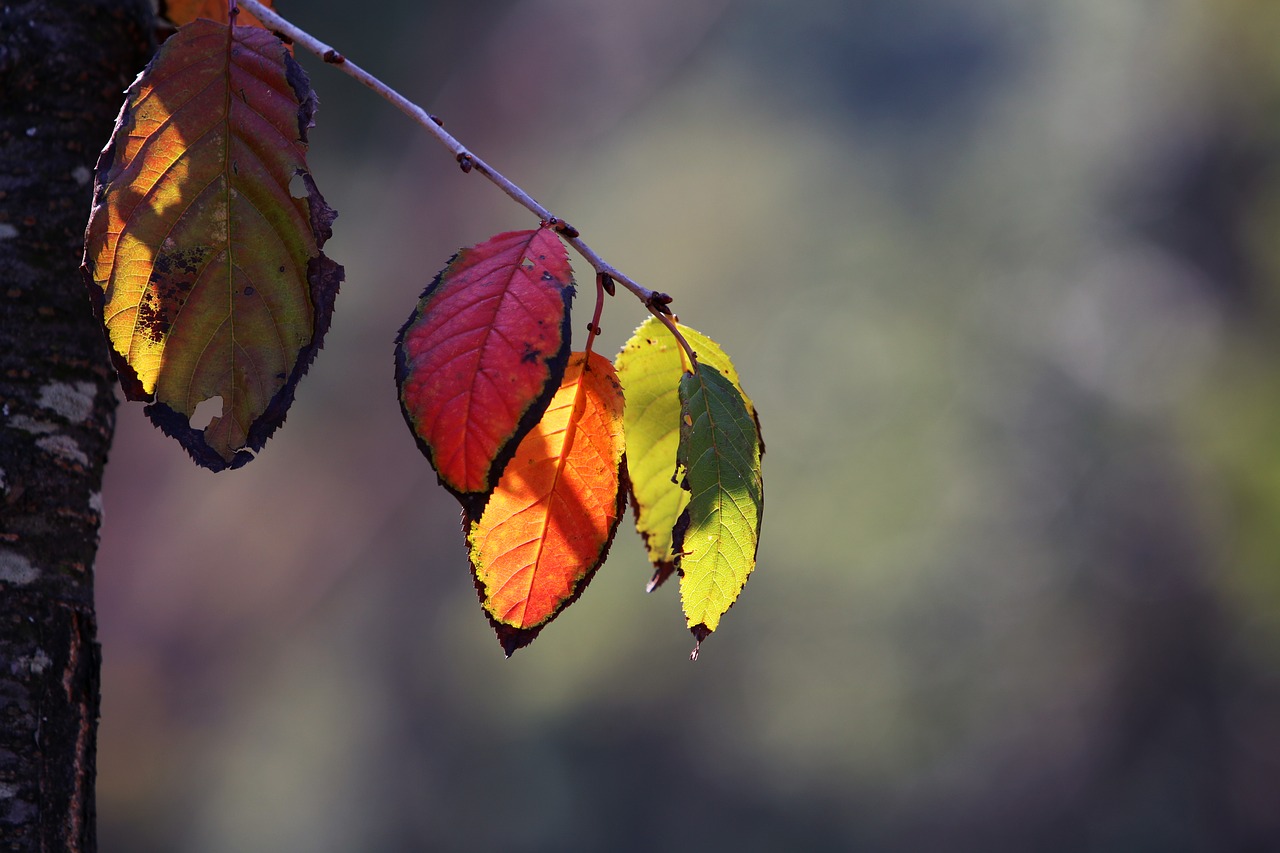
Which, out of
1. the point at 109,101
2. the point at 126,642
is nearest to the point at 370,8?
the point at 126,642

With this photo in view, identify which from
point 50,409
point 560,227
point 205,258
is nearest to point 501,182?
point 560,227

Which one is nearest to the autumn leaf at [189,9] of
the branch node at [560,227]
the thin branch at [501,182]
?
the thin branch at [501,182]

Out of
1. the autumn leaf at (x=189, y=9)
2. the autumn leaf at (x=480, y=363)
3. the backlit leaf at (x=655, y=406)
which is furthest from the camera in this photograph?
the autumn leaf at (x=189, y=9)

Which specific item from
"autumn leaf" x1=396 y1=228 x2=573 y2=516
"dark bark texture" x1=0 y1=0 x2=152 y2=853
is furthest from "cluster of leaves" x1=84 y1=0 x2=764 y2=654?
"dark bark texture" x1=0 y1=0 x2=152 y2=853

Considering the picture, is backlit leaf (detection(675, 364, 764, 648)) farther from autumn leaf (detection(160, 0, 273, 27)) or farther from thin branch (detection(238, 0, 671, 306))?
autumn leaf (detection(160, 0, 273, 27))

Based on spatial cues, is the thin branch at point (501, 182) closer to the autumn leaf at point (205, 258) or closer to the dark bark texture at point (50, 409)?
the autumn leaf at point (205, 258)

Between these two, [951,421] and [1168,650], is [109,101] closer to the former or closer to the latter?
[951,421]
